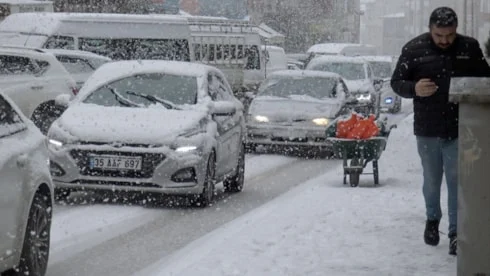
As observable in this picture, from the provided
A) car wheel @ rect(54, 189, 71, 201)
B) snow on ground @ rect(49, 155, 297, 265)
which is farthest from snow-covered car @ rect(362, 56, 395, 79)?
snow on ground @ rect(49, 155, 297, 265)

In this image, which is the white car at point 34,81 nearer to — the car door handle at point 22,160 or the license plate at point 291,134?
the license plate at point 291,134

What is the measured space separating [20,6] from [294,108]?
73.1 feet

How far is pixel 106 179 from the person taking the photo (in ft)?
41.8

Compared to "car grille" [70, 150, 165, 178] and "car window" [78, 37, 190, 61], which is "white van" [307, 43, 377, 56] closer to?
"car window" [78, 37, 190, 61]

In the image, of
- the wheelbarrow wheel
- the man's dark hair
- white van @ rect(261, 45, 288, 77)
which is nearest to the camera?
the man's dark hair

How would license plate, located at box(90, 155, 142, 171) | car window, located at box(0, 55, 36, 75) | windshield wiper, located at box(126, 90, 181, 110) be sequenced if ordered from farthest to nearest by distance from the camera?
car window, located at box(0, 55, 36, 75) < windshield wiper, located at box(126, 90, 181, 110) < license plate, located at box(90, 155, 142, 171)

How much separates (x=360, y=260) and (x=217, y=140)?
5073mm

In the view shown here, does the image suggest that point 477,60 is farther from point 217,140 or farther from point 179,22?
point 179,22

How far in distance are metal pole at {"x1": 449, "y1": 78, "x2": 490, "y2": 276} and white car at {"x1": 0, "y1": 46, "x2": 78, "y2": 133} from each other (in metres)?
12.6

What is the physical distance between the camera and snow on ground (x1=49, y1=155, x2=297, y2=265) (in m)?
10.2

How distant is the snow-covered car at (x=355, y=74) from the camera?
31922 mm

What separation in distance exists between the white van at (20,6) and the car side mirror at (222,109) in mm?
28774

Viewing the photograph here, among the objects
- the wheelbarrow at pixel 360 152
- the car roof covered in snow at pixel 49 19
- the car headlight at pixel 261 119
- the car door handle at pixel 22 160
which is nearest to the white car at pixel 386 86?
the car roof covered in snow at pixel 49 19

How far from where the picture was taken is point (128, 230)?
1134 cm
